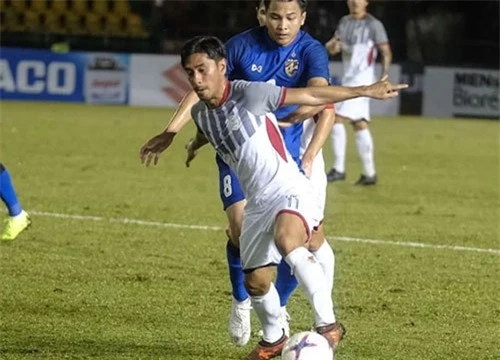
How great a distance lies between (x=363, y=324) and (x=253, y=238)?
5.14 feet

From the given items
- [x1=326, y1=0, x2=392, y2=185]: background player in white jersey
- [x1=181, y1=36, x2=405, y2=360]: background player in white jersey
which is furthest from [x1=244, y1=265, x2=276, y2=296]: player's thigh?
[x1=326, y1=0, x2=392, y2=185]: background player in white jersey

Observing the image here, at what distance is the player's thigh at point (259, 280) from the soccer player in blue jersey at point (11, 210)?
4316mm

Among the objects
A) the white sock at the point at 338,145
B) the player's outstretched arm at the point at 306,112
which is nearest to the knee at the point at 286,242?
the player's outstretched arm at the point at 306,112

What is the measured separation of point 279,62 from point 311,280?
160cm

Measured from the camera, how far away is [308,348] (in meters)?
6.14

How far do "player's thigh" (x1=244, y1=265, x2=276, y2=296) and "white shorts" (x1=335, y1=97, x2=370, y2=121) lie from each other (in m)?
8.85

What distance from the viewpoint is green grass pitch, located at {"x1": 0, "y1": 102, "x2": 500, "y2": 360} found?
7332mm

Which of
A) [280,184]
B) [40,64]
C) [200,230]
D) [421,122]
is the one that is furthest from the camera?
[40,64]

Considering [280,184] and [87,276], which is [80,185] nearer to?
[87,276]

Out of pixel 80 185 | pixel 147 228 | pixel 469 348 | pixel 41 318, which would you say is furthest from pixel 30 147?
pixel 469 348

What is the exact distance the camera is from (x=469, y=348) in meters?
7.20

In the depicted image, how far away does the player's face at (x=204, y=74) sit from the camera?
6.31m

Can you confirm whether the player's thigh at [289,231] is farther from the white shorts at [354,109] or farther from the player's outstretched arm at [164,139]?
the white shorts at [354,109]

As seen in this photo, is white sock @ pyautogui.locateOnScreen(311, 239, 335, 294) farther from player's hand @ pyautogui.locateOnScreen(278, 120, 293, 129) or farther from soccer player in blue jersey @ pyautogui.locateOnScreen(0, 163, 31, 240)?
soccer player in blue jersey @ pyautogui.locateOnScreen(0, 163, 31, 240)
